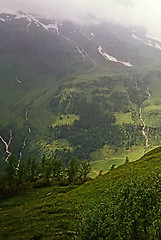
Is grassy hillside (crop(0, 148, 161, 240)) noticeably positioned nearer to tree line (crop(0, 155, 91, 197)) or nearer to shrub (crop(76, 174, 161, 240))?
shrub (crop(76, 174, 161, 240))

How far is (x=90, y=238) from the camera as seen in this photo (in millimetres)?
29375

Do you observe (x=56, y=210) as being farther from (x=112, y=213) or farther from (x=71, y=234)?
(x=112, y=213)

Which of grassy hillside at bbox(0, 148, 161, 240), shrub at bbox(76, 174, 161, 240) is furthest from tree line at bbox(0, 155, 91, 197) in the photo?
shrub at bbox(76, 174, 161, 240)

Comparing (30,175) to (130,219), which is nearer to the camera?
(130,219)

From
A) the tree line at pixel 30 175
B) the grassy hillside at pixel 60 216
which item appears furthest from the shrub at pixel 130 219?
the tree line at pixel 30 175

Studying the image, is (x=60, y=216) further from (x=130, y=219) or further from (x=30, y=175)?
(x=30, y=175)

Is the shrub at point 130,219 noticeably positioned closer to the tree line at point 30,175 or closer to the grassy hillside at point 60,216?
the grassy hillside at point 60,216

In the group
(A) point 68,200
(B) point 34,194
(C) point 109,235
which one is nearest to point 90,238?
(C) point 109,235

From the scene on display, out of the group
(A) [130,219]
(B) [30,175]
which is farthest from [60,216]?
(B) [30,175]

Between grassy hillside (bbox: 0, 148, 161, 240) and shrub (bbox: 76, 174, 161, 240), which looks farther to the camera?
grassy hillside (bbox: 0, 148, 161, 240)

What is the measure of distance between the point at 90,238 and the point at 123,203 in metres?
8.51

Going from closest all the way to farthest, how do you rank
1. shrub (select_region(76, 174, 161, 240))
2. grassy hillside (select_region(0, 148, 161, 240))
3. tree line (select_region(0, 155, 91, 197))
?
shrub (select_region(76, 174, 161, 240)) → grassy hillside (select_region(0, 148, 161, 240)) → tree line (select_region(0, 155, 91, 197))

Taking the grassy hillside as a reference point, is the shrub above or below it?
above

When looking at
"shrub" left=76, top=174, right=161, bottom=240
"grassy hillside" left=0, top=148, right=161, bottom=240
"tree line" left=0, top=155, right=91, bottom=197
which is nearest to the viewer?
"shrub" left=76, top=174, right=161, bottom=240
